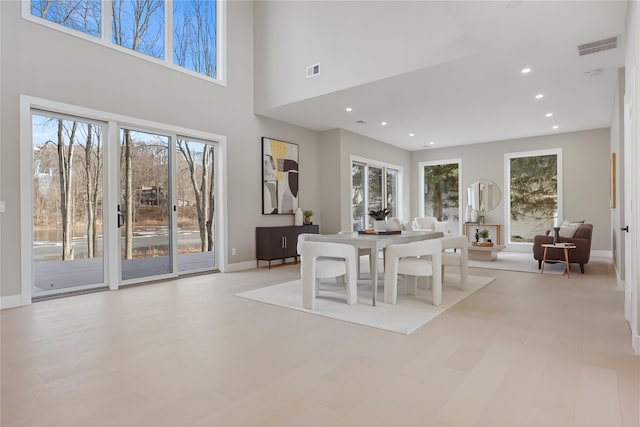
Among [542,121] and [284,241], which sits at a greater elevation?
[542,121]

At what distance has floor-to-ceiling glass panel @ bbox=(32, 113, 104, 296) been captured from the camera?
417cm

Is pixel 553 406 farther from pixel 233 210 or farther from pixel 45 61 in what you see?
pixel 45 61

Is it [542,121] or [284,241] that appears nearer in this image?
[284,241]

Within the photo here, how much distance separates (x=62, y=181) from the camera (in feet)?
14.3

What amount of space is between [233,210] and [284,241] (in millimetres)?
1091

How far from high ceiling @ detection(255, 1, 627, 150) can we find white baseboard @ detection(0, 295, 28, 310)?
4426 mm

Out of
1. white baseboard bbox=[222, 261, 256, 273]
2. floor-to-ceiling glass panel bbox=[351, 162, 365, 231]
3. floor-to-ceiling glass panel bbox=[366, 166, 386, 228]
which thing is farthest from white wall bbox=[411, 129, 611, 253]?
white baseboard bbox=[222, 261, 256, 273]

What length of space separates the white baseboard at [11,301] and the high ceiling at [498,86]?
174 inches

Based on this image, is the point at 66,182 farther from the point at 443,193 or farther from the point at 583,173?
the point at 583,173

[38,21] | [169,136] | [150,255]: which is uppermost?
[38,21]

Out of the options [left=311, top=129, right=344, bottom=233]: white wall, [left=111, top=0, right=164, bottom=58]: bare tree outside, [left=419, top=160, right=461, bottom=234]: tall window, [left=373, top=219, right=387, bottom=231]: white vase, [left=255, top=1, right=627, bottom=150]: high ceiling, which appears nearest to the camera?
[left=255, top=1, right=627, bottom=150]: high ceiling

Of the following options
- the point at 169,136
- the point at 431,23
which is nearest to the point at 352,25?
the point at 431,23

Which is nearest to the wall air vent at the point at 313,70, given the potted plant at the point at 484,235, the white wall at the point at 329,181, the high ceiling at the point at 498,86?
the high ceiling at the point at 498,86

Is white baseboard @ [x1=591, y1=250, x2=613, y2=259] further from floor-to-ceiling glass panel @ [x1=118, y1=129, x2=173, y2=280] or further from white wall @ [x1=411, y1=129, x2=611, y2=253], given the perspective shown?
floor-to-ceiling glass panel @ [x1=118, y1=129, x2=173, y2=280]
